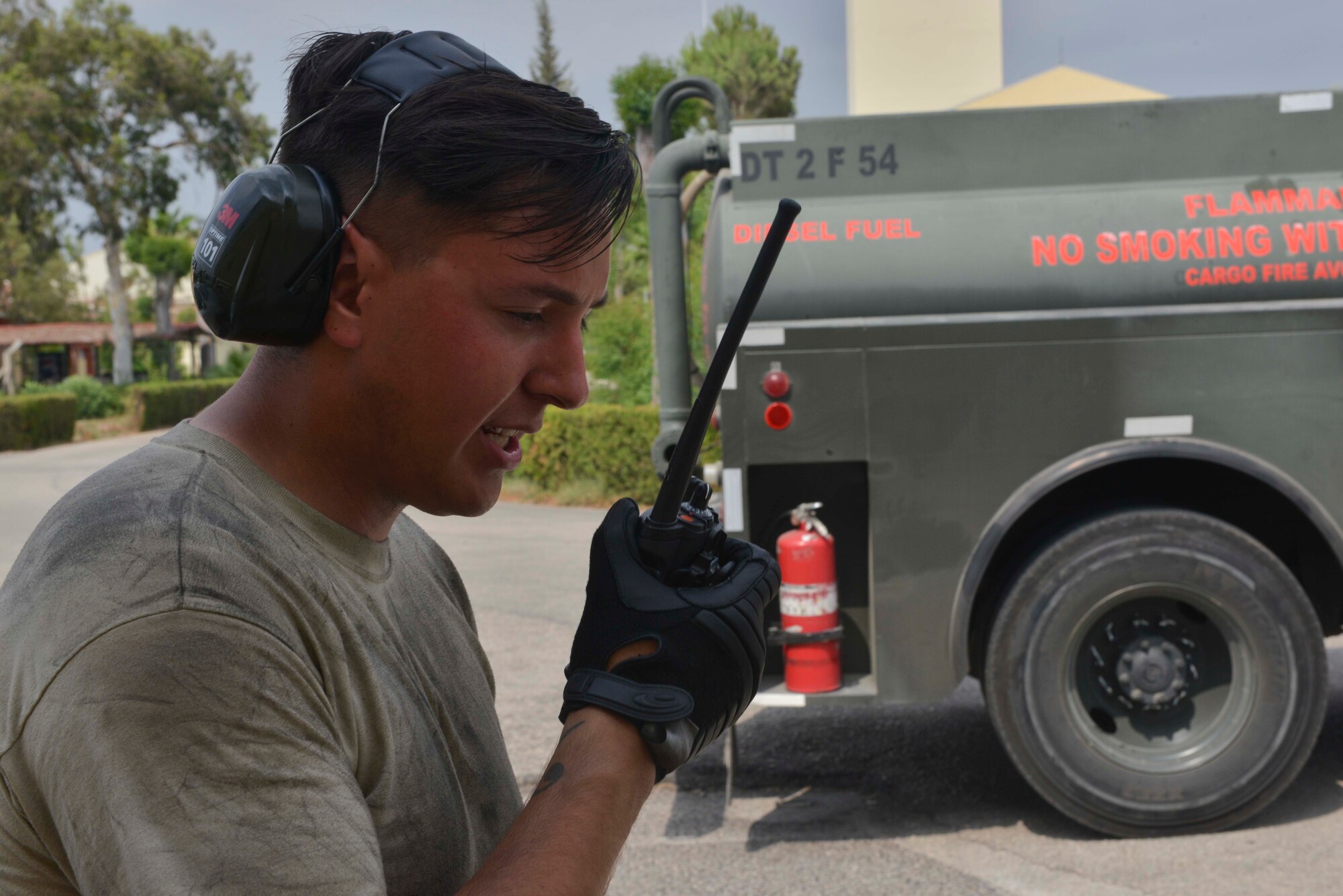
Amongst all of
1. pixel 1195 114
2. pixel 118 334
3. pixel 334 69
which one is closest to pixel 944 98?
pixel 118 334

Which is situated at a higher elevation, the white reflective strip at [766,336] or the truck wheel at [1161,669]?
the white reflective strip at [766,336]

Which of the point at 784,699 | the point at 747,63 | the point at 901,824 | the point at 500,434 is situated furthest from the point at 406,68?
the point at 747,63

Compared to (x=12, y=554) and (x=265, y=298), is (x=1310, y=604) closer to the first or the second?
(x=265, y=298)

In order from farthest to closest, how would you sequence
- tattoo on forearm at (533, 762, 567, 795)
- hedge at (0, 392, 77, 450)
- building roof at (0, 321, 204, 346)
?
building roof at (0, 321, 204, 346) → hedge at (0, 392, 77, 450) → tattoo on forearm at (533, 762, 567, 795)

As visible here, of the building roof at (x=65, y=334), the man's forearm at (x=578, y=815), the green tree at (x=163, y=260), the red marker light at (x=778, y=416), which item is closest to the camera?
the man's forearm at (x=578, y=815)

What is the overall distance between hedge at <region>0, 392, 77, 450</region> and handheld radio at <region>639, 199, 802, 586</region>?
82.8ft

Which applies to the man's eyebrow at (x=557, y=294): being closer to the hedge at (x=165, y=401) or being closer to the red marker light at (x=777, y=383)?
the red marker light at (x=777, y=383)

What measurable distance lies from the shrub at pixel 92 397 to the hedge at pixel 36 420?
3429 mm

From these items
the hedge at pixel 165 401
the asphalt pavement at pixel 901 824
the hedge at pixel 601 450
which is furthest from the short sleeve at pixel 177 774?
the hedge at pixel 165 401

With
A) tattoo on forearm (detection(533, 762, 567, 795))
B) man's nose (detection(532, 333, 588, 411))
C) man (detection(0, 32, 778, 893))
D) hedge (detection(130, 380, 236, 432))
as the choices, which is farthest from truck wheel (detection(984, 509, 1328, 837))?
hedge (detection(130, 380, 236, 432))

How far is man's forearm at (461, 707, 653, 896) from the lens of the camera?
108 cm

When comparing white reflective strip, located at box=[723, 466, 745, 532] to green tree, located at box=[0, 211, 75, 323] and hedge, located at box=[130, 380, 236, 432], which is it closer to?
hedge, located at box=[130, 380, 236, 432]

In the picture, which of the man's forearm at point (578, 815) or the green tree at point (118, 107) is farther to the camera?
the green tree at point (118, 107)

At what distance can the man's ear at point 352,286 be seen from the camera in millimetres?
1274
